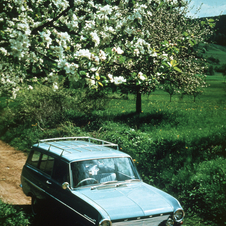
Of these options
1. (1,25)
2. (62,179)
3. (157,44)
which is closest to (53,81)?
(1,25)

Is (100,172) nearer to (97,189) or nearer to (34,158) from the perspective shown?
(97,189)

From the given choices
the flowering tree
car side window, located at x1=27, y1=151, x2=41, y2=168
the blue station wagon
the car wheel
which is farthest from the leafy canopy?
the car wheel

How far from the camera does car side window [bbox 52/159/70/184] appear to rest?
482 cm

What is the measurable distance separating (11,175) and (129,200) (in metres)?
6.82

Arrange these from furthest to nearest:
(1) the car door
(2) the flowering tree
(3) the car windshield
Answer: (1) the car door, (2) the flowering tree, (3) the car windshield

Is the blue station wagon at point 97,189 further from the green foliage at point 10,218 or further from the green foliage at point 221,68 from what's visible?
the green foliage at point 221,68

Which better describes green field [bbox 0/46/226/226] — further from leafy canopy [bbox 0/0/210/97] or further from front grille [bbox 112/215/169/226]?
leafy canopy [bbox 0/0/210/97]

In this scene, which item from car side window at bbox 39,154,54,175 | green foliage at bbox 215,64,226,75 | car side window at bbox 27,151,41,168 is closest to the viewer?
car side window at bbox 39,154,54,175

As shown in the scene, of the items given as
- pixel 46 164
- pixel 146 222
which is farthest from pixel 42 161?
pixel 146 222

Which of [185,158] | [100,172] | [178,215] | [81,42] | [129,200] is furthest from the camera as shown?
[185,158]

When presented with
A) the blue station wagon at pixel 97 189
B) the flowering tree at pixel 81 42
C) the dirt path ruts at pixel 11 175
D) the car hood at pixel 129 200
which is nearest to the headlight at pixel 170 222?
the blue station wagon at pixel 97 189

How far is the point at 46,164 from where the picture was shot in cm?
562

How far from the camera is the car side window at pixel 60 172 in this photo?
4816 mm

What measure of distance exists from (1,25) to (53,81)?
1.29 metres
